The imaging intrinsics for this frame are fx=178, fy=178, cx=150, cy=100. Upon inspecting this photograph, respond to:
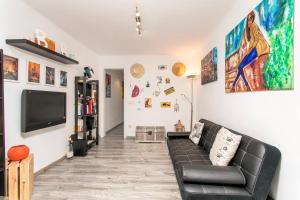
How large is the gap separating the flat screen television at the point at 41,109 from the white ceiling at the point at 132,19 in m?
1.33

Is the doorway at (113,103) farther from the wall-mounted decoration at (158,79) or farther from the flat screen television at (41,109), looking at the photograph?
the flat screen television at (41,109)

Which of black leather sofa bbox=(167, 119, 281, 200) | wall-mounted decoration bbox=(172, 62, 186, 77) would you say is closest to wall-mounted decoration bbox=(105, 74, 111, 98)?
wall-mounted decoration bbox=(172, 62, 186, 77)

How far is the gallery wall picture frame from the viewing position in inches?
106

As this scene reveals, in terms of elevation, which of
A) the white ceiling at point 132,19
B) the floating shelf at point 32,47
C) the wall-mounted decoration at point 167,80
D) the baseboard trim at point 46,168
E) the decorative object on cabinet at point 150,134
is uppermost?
the white ceiling at point 132,19

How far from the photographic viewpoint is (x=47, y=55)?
2971 millimetres

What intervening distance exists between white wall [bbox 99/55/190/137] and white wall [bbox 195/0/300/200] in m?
2.45

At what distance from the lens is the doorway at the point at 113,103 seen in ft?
21.0

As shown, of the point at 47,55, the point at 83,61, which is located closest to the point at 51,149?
the point at 47,55

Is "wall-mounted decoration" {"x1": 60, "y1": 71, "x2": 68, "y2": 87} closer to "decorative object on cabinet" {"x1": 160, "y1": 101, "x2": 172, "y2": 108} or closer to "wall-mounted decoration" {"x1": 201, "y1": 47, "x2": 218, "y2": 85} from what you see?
"decorative object on cabinet" {"x1": 160, "y1": 101, "x2": 172, "y2": 108}

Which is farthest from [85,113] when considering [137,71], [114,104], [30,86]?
[114,104]

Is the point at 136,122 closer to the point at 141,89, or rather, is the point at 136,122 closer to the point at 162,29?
the point at 141,89

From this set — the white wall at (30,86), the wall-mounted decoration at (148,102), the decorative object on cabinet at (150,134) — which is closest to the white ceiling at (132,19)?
the white wall at (30,86)

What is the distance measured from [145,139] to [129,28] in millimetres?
3046

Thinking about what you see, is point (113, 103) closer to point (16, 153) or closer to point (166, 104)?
point (166, 104)
